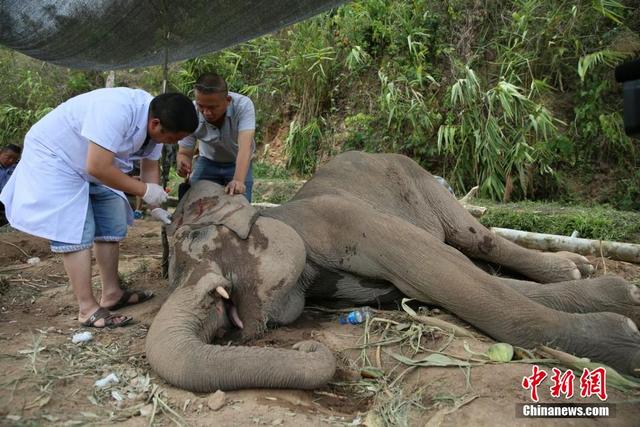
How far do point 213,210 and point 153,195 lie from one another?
36 cm

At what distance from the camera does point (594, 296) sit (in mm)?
3486

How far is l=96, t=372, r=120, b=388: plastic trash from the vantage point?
2675 millimetres

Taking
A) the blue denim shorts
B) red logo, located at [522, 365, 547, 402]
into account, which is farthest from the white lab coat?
red logo, located at [522, 365, 547, 402]

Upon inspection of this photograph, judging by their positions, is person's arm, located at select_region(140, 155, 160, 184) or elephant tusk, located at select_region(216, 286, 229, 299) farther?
person's arm, located at select_region(140, 155, 160, 184)

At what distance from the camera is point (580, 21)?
355 inches

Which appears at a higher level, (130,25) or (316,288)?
(130,25)

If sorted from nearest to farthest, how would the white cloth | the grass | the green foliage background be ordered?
the white cloth
the grass
the green foliage background

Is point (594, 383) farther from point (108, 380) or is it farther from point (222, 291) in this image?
point (108, 380)

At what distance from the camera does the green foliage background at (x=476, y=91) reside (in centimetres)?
851

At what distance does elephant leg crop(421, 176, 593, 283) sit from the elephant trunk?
6.78 ft

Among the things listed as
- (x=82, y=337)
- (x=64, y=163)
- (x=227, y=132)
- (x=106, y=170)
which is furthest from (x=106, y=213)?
(x=227, y=132)

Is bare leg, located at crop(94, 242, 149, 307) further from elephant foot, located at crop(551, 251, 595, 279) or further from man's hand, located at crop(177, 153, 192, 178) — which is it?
elephant foot, located at crop(551, 251, 595, 279)

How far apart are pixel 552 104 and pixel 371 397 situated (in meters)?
7.85

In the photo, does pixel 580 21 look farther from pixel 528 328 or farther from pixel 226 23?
pixel 528 328
